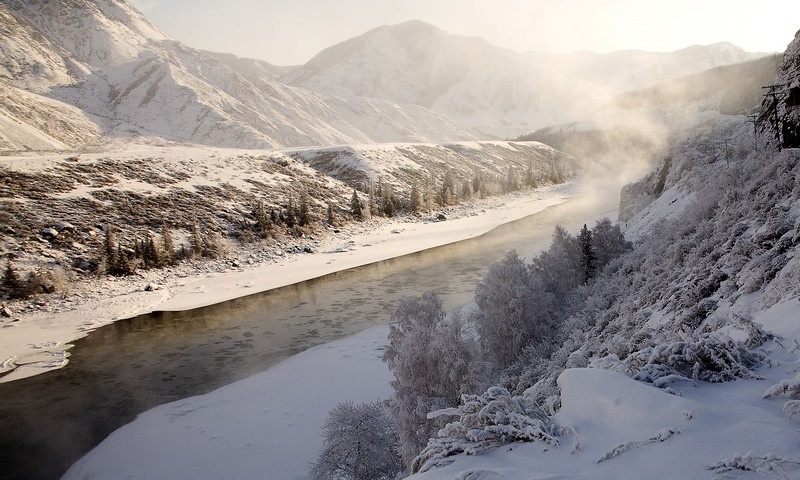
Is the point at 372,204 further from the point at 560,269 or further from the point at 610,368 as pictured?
the point at 610,368

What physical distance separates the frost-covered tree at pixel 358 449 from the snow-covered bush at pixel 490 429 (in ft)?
23.5

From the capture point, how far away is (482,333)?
17.0 meters

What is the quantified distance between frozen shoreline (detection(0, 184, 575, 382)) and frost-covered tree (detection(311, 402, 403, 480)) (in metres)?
19.0

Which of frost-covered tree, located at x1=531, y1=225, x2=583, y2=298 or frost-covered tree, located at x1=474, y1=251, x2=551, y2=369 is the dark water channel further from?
frost-covered tree, located at x1=474, y1=251, x2=551, y2=369

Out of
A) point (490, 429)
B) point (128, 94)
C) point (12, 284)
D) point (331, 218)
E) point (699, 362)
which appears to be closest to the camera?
point (490, 429)

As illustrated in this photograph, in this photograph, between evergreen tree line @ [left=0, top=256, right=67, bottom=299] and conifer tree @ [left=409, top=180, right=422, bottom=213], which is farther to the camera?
conifer tree @ [left=409, top=180, right=422, bottom=213]

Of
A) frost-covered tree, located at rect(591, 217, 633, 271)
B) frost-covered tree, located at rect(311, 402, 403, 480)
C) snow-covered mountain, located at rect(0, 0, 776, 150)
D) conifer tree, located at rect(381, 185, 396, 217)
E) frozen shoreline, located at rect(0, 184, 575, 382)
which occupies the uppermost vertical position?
snow-covered mountain, located at rect(0, 0, 776, 150)

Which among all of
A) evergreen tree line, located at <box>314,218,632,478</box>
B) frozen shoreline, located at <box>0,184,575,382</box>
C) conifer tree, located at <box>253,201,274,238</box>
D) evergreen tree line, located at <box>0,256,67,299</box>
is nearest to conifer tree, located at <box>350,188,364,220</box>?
frozen shoreline, located at <box>0,184,575,382</box>

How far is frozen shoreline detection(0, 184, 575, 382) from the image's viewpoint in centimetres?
2533

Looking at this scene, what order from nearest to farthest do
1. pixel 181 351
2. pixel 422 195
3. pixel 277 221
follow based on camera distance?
pixel 181 351, pixel 277 221, pixel 422 195

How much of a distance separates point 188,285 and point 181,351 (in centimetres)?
1374

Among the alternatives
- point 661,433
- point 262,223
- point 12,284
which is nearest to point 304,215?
point 262,223

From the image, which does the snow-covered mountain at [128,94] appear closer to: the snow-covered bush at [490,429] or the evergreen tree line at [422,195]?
the evergreen tree line at [422,195]

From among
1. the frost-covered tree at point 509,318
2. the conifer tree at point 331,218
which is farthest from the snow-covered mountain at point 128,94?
the frost-covered tree at point 509,318
